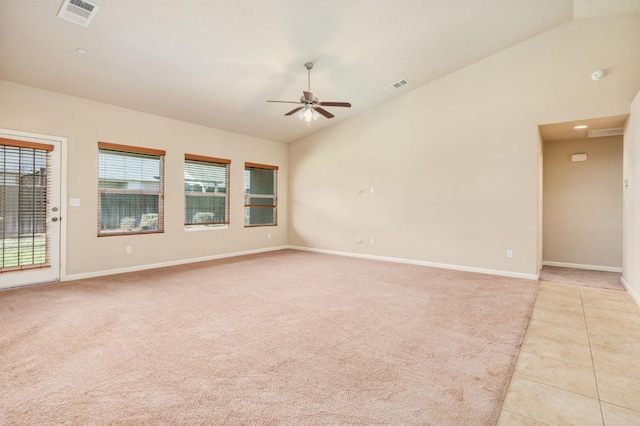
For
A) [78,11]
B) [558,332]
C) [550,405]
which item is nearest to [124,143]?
[78,11]

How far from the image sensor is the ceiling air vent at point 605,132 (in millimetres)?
4956

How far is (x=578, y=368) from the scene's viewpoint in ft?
7.26

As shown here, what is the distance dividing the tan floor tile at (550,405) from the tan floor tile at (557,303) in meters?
1.96

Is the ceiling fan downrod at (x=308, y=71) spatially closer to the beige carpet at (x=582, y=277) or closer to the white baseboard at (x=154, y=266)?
the white baseboard at (x=154, y=266)

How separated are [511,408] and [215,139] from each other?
6379 mm

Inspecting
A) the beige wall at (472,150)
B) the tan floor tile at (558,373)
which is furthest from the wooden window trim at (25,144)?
the tan floor tile at (558,373)

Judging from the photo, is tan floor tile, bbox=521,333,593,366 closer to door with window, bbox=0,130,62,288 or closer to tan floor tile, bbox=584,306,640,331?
tan floor tile, bbox=584,306,640,331

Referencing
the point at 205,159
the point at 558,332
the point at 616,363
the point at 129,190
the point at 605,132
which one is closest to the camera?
the point at 616,363

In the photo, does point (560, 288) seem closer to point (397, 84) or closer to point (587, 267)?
point (587, 267)

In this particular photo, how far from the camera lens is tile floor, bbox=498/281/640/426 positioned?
5.66ft

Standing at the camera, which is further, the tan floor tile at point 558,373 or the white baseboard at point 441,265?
the white baseboard at point 441,265

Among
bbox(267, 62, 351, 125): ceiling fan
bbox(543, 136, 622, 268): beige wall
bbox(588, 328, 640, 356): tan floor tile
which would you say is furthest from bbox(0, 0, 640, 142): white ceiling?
bbox(588, 328, 640, 356): tan floor tile

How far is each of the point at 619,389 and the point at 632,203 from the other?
3.32 meters

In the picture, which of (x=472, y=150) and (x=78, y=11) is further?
(x=472, y=150)
